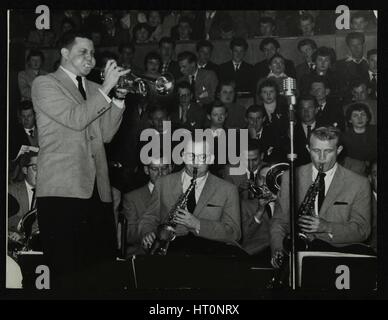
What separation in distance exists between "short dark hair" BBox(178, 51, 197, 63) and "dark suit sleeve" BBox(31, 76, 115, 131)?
1.57 feet

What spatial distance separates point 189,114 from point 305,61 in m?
0.71

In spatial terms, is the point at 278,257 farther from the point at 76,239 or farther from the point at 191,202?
the point at 76,239

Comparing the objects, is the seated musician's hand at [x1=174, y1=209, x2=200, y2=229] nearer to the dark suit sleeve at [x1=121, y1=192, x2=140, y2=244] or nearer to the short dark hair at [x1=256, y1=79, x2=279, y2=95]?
the dark suit sleeve at [x1=121, y1=192, x2=140, y2=244]

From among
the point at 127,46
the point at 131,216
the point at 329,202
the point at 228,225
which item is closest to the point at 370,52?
the point at 329,202

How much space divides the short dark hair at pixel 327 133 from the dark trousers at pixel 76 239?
3.99ft

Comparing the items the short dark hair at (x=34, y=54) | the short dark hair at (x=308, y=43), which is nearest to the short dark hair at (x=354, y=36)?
the short dark hair at (x=308, y=43)

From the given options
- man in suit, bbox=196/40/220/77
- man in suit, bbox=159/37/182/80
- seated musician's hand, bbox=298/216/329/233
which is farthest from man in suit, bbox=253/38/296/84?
seated musician's hand, bbox=298/216/329/233

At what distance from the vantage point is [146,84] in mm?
3205

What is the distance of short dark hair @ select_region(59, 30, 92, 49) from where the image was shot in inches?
126

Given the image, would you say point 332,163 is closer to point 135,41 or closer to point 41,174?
point 135,41

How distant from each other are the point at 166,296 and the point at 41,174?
37.7 inches

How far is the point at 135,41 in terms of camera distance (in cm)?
320

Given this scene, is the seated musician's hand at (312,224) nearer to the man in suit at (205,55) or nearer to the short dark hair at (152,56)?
the man in suit at (205,55)
